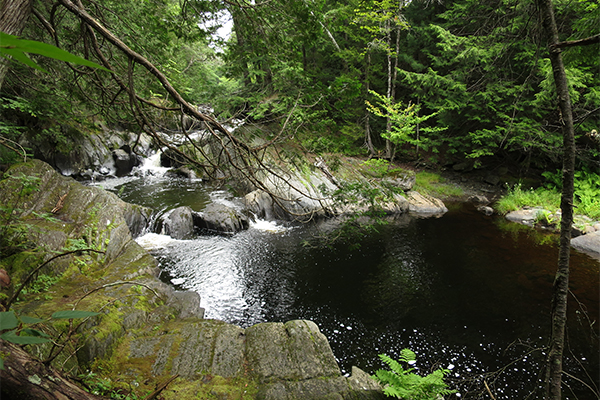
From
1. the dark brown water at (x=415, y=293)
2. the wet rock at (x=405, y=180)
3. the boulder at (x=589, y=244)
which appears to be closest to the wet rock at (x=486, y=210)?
the dark brown water at (x=415, y=293)

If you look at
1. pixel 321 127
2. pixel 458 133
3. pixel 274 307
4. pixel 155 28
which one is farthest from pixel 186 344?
pixel 458 133

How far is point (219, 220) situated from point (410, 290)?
6222mm

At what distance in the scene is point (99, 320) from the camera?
3.45 meters

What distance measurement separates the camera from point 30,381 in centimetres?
118

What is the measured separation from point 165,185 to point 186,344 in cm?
1079

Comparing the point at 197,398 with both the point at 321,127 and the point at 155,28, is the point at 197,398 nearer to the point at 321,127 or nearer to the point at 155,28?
the point at 321,127

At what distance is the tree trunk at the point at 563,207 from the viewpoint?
2.13 meters

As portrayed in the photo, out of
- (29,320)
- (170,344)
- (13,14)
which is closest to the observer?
(29,320)

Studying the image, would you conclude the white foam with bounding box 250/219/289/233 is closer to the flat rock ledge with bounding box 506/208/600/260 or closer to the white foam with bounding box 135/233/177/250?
the white foam with bounding box 135/233/177/250

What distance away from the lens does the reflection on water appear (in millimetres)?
5121

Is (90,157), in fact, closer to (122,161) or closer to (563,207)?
(122,161)

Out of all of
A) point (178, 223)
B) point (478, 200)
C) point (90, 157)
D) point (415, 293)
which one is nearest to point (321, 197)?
point (415, 293)

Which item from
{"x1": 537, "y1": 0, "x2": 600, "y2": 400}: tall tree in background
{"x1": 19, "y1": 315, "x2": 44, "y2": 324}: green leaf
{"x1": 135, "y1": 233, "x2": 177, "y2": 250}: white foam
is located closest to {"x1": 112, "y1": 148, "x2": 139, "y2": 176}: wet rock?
{"x1": 135, "y1": 233, "x2": 177, "y2": 250}: white foam

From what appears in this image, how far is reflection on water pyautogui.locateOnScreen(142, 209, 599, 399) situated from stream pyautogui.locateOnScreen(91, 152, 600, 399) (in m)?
0.02
